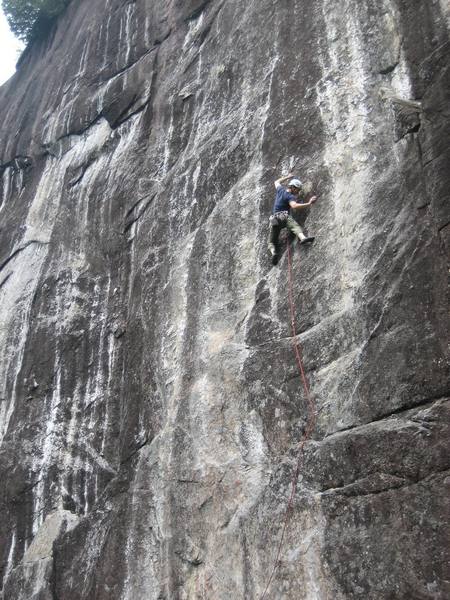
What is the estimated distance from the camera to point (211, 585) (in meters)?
7.69

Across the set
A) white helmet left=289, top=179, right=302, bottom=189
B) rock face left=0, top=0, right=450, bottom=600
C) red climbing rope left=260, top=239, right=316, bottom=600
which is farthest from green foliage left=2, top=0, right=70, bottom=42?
red climbing rope left=260, top=239, right=316, bottom=600

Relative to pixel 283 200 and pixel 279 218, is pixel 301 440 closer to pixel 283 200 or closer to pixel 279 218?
pixel 279 218

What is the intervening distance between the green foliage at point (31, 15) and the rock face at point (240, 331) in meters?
8.72

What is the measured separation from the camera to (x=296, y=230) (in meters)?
8.66

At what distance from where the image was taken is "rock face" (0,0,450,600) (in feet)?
22.2

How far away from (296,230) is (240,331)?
158cm

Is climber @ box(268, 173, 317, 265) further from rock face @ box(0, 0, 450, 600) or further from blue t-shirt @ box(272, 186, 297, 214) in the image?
rock face @ box(0, 0, 450, 600)

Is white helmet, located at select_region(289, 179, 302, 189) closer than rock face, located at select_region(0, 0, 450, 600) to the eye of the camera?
No

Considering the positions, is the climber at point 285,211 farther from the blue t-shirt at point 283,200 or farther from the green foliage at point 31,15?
the green foliage at point 31,15

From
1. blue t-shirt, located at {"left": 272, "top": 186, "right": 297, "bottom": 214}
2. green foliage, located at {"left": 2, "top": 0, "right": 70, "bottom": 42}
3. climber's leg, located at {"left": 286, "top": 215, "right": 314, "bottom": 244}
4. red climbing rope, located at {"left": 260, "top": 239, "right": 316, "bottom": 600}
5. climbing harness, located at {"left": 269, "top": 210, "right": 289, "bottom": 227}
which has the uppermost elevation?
green foliage, located at {"left": 2, "top": 0, "right": 70, "bottom": 42}

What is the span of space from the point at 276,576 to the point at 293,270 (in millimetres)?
3793

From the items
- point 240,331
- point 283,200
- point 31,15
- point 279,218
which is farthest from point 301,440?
point 31,15

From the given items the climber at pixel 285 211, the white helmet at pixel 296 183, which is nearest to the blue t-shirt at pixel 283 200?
the climber at pixel 285 211

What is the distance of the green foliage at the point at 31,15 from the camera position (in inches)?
851
